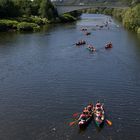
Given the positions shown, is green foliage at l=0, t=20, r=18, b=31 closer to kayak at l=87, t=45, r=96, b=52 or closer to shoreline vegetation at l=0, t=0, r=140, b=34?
shoreline vegetation at l=0, t=0, r=140, b=34

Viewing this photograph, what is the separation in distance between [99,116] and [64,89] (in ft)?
38.5

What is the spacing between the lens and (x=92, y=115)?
43.0 metres

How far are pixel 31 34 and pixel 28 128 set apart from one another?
74077mm

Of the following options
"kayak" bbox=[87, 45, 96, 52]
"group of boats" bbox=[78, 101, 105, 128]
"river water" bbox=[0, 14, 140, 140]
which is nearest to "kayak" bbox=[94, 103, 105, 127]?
"group of boats" bbox=[78, 101, 105, 128]

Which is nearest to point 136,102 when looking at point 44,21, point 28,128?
point 28,128

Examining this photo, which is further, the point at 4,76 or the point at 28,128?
the point at 4,76

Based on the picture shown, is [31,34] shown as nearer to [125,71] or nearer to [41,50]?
[41,50]

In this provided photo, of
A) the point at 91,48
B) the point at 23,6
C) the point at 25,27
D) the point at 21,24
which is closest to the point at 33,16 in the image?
the point at 23,6

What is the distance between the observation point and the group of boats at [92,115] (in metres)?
40.8

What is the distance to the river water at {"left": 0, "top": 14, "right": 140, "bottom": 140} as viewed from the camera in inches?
1556

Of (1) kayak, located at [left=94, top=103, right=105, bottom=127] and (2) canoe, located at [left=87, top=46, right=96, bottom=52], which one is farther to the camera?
(2) canoe, located at [left=87, top=46, right=96, bottom=52]

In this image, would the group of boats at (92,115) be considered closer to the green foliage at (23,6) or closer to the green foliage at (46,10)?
the green foliage at (23,6)

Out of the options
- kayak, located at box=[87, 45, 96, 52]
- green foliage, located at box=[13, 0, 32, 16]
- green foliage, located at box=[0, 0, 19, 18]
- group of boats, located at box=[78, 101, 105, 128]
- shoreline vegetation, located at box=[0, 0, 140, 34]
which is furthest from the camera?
green foliage, located at box=[13, 0, 32, 16]

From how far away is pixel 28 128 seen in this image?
39781mm
